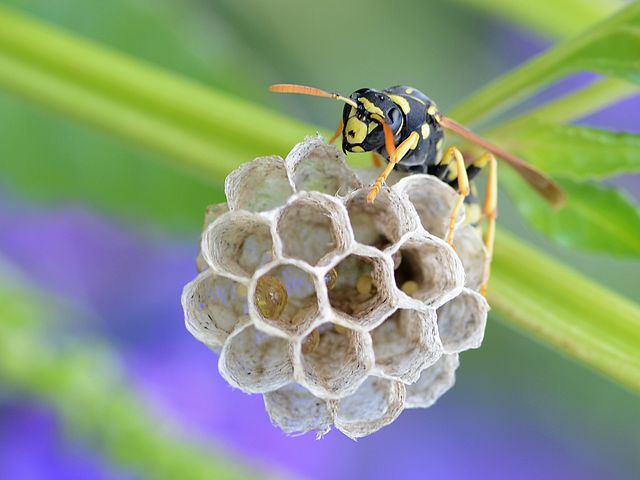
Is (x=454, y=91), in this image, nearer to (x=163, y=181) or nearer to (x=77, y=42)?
(x=163, y=181)

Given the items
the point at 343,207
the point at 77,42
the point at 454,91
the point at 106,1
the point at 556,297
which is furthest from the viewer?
the point at 454,91

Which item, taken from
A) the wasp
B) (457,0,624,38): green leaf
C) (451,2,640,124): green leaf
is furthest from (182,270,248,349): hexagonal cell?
(457,0,624,38): green leaf

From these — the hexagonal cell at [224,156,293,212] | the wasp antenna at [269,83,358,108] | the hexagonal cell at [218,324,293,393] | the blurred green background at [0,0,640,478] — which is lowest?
the blurred green background at [0,0,640,478]

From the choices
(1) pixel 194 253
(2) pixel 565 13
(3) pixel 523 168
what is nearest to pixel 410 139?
(3) pixel 523 168

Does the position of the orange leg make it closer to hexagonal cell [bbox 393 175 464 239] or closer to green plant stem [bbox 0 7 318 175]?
hexagonal cell [bbox 393 175 464 239]

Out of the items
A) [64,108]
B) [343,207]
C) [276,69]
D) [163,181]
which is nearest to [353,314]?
[343,207]

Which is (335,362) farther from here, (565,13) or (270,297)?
(565,13)

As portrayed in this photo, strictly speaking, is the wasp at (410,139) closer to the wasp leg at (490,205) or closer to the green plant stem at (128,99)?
the wasp leg at (490,205)
